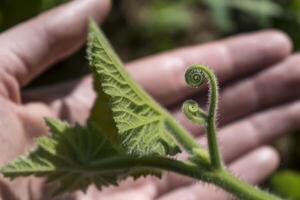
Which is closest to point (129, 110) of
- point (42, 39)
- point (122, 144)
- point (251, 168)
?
point (122, 144)

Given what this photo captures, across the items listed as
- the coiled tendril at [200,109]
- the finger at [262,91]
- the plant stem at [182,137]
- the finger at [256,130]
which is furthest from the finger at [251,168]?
the coiled tendril at [200,109]

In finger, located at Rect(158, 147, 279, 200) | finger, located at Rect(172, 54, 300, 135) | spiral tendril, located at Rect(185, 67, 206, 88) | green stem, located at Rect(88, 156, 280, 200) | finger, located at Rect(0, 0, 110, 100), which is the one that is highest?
finger, located at Rect(172, 54, 300, 135)

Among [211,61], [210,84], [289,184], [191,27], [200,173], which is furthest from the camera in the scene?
[191,27]

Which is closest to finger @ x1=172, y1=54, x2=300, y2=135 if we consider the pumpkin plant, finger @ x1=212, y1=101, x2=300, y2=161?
finger @ x1=212, y1=101, x2=300, y2=161

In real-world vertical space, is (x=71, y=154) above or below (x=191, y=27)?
below

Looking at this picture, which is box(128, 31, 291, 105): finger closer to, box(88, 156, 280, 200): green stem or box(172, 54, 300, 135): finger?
box(172, 54, 300, 135): finger

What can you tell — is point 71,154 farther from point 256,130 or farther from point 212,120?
point 256,130
